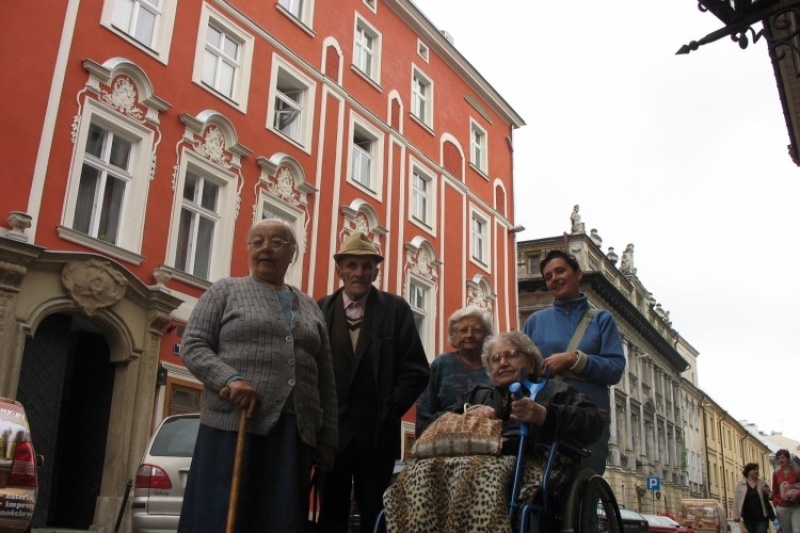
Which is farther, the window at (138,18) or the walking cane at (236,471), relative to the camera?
the window at (138,18)

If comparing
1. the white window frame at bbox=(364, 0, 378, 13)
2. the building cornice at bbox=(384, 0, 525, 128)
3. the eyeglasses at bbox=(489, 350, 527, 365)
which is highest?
the building cornice at bbox=(384, 0, 525, 128)

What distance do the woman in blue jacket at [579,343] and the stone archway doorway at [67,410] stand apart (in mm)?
8440

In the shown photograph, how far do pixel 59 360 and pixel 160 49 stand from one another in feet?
19.0

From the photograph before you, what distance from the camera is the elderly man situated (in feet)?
14.5

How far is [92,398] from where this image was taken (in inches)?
481

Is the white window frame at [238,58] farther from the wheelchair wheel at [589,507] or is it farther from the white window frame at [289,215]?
the wheelchair wheel at [589,507]

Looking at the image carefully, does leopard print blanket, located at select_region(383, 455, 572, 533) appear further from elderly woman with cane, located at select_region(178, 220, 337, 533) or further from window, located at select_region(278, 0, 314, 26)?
window, located at select_region(278, 0, 314, 26)

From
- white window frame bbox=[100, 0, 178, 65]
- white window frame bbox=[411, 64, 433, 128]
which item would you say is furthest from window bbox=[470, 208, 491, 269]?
white window frame bbox=[100, 0, 178, 65]

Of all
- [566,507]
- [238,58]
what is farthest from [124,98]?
[566,507]

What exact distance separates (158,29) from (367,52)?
7404 millimetres

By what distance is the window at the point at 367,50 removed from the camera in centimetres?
1991

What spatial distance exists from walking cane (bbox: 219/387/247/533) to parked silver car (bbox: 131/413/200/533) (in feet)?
14.0

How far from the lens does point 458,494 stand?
3.64 meters

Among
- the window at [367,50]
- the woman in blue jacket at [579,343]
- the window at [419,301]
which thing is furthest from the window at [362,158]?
the woman in blue jacket at [579,343]
